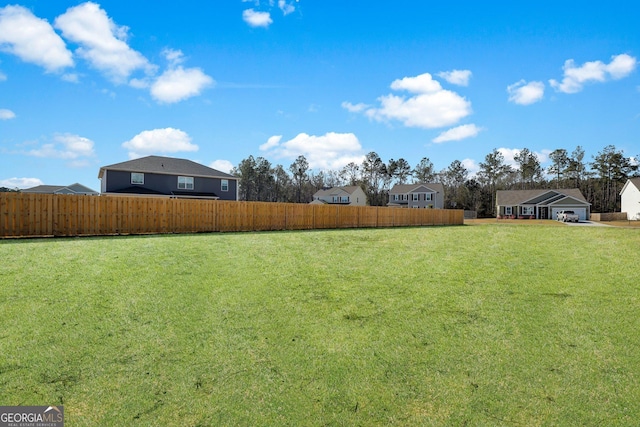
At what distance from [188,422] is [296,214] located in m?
15.8

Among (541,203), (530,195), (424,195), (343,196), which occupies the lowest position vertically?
(541,203)

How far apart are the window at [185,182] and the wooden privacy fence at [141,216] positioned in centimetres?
1568

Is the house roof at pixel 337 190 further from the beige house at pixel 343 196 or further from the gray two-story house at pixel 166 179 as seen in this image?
the gray two-story house at pixel 166 179

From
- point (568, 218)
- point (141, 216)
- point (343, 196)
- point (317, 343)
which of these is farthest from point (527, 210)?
point (317, 343)

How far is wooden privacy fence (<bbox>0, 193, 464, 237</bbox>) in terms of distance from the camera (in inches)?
445

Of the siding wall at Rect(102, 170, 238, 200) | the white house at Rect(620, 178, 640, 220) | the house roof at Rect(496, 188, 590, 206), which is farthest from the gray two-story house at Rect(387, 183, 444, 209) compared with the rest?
the siding wall at Rect(102, 170, 238, 200)

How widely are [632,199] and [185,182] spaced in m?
51.8

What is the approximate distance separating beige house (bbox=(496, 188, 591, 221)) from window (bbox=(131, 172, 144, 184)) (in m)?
45.9

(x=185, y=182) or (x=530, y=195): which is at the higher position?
(x=185, y=182)

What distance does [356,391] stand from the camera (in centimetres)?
339

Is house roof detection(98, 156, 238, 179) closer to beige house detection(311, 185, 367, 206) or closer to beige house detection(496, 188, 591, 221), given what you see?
beige house detection(311, 185, 367, 206)

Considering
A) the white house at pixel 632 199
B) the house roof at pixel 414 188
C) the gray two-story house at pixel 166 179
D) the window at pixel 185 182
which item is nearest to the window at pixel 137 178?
the gray two-story house at pixel 166 179

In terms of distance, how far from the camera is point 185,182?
1206 inches

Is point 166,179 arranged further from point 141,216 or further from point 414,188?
point 414,188
